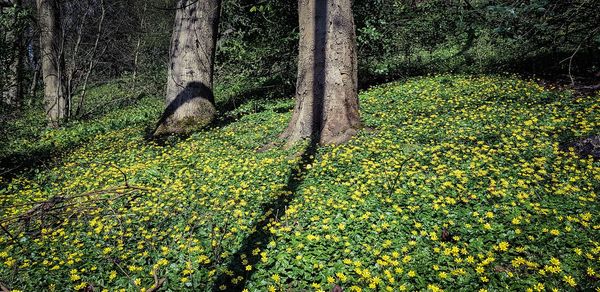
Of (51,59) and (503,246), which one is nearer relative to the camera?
(503,246)

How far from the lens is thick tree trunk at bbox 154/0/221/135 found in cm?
838

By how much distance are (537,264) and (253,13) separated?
1067 centimetres

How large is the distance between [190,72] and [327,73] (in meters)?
4.07

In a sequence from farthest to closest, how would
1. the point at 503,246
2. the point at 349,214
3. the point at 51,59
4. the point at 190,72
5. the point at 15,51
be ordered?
the point at 51,59
the point at 190,72
the point at 15,51
the point at 349,214
the point at 503,246

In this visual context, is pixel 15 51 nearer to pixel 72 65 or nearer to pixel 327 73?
pixel 72 65

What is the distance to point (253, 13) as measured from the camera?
37.4 feet

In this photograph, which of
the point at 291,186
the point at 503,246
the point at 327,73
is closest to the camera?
the point at 503,246

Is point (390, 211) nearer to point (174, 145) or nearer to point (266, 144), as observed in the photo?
point (266, 144)

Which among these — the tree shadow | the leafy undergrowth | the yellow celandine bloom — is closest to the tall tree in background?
the leafy undergrowth

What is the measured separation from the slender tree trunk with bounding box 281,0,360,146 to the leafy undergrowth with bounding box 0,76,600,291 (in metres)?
0.47

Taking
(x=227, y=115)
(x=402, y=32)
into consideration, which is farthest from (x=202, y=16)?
(x=402, y=32)

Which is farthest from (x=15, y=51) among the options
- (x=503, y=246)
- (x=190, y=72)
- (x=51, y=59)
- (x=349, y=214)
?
(x=503, y=246)

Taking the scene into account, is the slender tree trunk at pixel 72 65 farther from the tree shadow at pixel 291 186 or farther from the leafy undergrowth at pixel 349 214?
the tree shadow at pixel 291 186

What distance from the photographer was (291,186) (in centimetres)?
501
